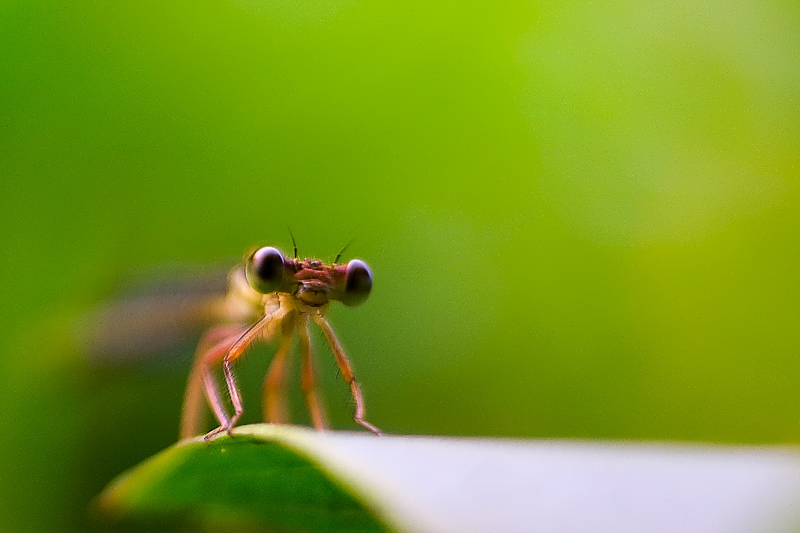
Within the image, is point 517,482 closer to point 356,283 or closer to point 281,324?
point 356,283

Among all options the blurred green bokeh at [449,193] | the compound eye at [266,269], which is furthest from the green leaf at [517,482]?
the blurred green bokeh at [449,193]

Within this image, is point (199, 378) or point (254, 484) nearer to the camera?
point (254, 484)

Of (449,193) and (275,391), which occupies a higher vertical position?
(449,193)

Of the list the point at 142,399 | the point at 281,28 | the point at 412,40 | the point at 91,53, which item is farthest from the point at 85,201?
the point at 412,40

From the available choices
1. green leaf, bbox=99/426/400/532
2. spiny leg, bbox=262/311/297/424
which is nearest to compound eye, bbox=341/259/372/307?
spiny leg, bbox=262/311/297/424

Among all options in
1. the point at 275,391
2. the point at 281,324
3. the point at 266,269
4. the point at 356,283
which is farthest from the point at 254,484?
the point at 275,391
